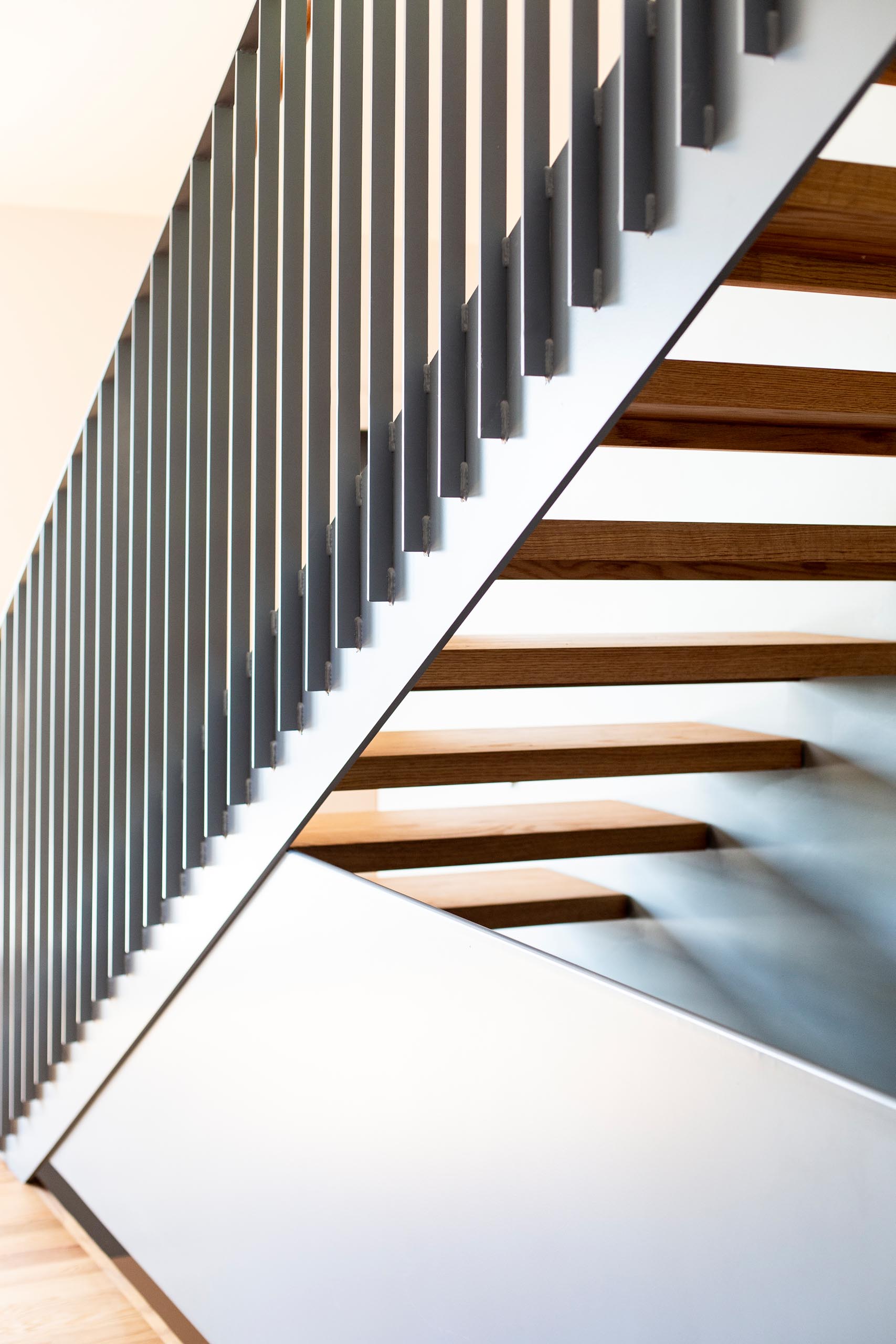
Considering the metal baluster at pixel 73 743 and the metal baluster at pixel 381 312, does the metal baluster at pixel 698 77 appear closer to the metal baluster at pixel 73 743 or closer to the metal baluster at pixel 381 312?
the metal baluster at pixel 381 312

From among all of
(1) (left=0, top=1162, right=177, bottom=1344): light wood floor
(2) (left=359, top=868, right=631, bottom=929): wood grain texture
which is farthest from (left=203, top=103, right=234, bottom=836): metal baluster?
(1) (left=0, top=1162, right=177, bottom=1344): light wood floor

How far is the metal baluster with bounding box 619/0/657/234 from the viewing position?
3.16 ft

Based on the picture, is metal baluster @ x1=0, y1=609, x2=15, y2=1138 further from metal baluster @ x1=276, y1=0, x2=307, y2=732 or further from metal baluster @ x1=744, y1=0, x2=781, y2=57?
metal baluster @ x1=744, y1=0, x2=781, y2=57

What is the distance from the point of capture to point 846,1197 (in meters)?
0.82

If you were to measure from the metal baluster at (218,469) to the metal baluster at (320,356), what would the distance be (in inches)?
8.9

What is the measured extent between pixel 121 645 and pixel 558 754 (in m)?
0.75

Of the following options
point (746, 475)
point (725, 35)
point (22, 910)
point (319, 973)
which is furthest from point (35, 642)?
point (725, 35)

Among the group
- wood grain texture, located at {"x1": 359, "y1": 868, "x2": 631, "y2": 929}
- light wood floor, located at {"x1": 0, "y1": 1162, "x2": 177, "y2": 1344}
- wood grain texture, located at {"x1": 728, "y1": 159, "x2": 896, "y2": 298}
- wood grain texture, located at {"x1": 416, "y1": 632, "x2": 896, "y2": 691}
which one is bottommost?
light wood floor, located at {"x1": 0, "y1": 1162, "x2": 177, "y2": 1344}

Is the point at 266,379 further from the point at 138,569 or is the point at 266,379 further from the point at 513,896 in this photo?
the point at 513,896

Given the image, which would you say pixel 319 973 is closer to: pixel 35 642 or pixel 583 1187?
pixel 583 1187

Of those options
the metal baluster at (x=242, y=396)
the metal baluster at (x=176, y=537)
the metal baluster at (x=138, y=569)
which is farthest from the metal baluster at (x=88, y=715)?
the metal baluster at (x=242, y=396)

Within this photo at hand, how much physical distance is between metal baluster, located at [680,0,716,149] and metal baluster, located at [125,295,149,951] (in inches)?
45.7

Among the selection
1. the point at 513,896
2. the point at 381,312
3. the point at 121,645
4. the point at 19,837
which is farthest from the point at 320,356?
the point at 19,837

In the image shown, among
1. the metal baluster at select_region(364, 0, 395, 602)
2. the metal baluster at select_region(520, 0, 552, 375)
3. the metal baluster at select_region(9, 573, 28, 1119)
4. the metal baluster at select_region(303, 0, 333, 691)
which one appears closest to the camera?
the metal baluster at select_region(520, 0, 552, 375)
